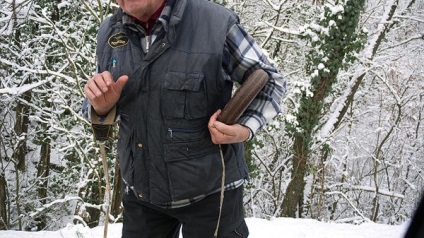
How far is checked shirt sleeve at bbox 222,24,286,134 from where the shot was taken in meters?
1.66

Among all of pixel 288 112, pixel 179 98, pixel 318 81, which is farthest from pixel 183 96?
pixel 288 112

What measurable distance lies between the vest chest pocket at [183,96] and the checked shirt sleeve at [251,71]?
137 mm

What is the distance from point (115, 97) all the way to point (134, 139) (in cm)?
21

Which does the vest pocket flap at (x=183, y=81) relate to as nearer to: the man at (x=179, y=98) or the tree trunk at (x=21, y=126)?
the man at (x=179, y=98)

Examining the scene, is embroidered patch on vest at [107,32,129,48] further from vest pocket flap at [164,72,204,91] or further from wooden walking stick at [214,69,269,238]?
wooden walking stick at [214,69,269,238]

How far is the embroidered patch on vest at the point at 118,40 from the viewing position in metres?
1.66

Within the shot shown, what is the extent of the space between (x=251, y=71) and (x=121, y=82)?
1.64ft

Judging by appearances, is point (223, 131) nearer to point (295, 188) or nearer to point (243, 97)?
point (243, 97)

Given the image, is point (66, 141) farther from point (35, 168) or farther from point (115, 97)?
point (115, 97)

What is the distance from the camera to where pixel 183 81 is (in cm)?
159

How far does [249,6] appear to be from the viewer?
415 inches

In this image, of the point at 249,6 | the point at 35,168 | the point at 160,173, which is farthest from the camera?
the point at 35,168

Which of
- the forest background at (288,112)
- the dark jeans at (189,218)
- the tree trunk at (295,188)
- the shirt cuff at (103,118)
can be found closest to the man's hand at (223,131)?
the dark jeans at (189,218)

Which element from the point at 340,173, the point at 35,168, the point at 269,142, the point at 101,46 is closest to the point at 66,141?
the point at 35,168
